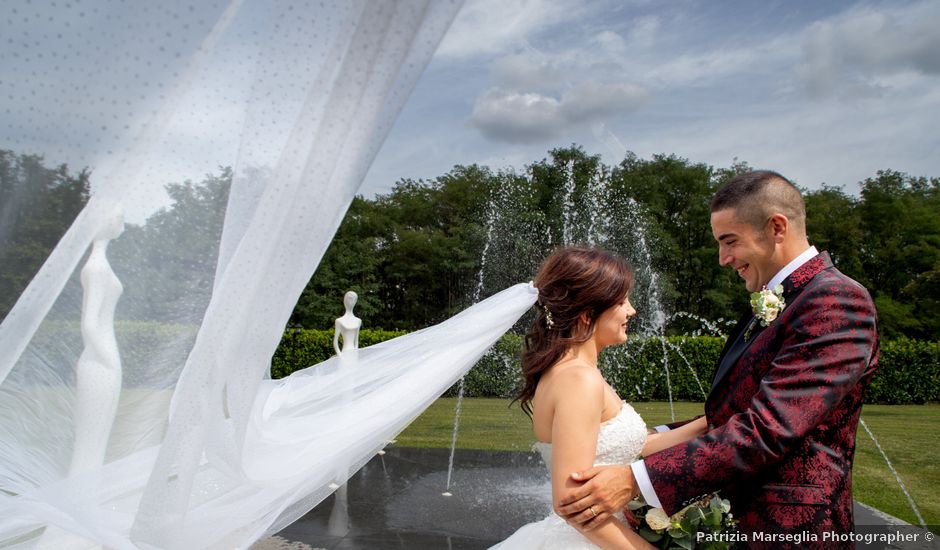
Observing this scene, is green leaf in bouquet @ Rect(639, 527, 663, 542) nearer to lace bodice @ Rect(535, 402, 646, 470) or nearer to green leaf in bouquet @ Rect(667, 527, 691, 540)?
green leaf in bouquet @ Rect(667, 527, 691, 540)

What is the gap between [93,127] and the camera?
1419 millimetres

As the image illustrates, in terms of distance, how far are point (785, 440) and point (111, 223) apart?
181 centimetres

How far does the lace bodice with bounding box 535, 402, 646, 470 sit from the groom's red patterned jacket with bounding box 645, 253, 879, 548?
1.39 ft

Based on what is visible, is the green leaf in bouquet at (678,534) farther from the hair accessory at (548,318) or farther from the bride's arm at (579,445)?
the hair accessory at (548,318)

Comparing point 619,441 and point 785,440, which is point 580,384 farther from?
point 785,440

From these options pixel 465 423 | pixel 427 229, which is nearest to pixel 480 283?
pixel 427 229

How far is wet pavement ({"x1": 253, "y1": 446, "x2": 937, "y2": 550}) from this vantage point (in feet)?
19.8

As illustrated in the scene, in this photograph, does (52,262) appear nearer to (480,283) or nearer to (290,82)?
(290,82)

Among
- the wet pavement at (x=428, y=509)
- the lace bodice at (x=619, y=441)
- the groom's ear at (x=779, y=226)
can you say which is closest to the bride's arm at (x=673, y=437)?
the lace bodice at (x=619, y=441)

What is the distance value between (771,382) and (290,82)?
5.05 ft

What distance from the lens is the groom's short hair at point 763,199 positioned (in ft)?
7.80

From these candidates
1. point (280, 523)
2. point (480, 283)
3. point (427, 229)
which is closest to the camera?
point (280, 523)

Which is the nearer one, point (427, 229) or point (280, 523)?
point (280, 523)

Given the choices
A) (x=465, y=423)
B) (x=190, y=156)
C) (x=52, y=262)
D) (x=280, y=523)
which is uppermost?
(x=190, y=156)
